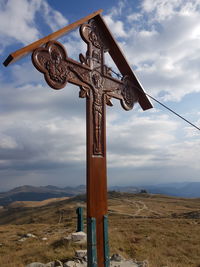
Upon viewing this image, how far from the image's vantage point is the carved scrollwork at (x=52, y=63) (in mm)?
4723

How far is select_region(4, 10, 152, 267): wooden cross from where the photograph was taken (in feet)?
16.1

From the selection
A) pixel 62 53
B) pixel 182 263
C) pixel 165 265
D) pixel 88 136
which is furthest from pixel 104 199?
pixel 182 263

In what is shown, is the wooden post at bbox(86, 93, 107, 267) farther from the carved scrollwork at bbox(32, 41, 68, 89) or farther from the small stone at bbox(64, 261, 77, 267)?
the small stone at bbox(64, 261, 77, 267)

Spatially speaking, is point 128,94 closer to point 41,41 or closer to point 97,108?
point 97,108

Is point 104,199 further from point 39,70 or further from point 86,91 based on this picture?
point 39,70

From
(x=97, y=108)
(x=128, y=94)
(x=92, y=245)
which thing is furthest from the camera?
(x=128, y=94)

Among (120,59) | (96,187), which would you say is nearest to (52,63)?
(120,59)

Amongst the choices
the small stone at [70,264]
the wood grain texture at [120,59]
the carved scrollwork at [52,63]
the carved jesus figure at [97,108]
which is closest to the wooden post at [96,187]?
the carved jesus figure at [97,108]

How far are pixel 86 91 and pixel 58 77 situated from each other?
751mm

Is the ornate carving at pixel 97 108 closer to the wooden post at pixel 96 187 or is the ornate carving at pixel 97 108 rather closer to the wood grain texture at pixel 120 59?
the wooden post at pixel 96 187

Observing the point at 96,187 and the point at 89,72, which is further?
the point at 89,72

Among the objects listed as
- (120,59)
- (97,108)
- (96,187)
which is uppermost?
(120,59)

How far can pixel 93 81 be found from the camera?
580 centimetres

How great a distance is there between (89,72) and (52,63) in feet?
3.35
